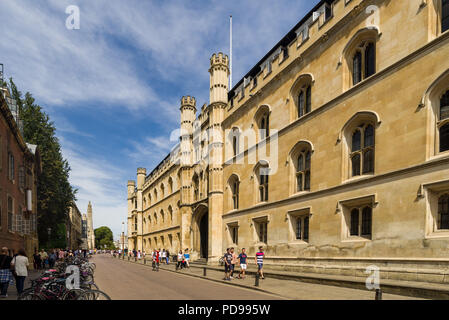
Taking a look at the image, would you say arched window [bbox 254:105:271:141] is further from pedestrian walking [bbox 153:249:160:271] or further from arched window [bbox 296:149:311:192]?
pedestrian walking [bbox 153:249:160:271]

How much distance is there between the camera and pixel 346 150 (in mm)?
14844

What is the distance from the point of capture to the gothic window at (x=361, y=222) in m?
13.6

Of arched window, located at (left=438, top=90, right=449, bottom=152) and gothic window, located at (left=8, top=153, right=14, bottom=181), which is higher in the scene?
arched window, located at (left=438, top=90, right=449, bottom=152)

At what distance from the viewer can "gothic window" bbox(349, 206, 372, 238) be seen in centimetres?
1364

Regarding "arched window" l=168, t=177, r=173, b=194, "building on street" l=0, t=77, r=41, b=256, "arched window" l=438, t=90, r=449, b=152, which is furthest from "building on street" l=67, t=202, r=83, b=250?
"arched window" l=438, t=90, r=449, b=152

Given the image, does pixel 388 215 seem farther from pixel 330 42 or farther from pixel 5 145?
pixel 5 145

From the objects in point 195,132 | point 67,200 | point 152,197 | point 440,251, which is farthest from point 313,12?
point 152,197

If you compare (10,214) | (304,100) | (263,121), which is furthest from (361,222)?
(10,214)

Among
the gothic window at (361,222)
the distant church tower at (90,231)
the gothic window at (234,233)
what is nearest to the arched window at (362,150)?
the gothic window at (361,222)

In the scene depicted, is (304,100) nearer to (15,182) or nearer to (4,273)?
(4,273)

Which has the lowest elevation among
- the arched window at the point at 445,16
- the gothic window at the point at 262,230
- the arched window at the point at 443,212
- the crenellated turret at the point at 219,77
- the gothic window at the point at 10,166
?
the gothic window at the point at 262,230

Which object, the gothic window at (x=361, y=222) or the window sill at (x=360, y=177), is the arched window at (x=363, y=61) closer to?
the window sill at (x=360, y=177)

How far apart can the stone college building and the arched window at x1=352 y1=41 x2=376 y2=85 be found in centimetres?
6

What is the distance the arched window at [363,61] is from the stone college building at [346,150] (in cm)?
6
